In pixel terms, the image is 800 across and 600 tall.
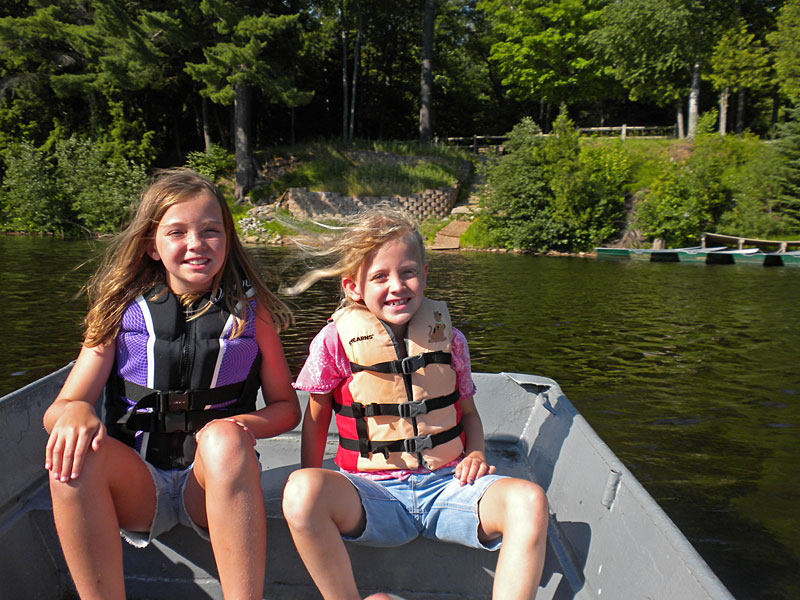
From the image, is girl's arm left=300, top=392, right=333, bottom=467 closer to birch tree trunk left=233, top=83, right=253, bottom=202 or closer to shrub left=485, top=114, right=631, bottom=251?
shrub left=485, top=114, right=631, bottom=251

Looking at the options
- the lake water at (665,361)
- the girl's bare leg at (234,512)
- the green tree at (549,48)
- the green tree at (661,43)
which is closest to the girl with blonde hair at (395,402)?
the girl's bare leg at (234,512)

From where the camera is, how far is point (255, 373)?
199cm

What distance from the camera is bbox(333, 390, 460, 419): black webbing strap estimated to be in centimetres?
192

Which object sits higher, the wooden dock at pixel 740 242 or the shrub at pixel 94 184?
the shrub at pixel 94 184

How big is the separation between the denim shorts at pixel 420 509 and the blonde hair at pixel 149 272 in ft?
2.09

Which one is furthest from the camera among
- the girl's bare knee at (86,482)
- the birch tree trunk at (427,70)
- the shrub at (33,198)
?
the birch tree trunk at (427,70)

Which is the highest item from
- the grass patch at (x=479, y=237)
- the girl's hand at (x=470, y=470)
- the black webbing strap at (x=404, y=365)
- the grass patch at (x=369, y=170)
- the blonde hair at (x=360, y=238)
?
the grass patch at (x=369, y=170)

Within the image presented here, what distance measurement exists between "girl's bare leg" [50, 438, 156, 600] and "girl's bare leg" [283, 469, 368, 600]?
420mm

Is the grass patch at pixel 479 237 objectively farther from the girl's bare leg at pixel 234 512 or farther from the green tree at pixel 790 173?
the girl's bare leg at pixel 234 512

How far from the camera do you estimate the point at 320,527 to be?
154 centimetres

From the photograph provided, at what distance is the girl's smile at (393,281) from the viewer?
195cm

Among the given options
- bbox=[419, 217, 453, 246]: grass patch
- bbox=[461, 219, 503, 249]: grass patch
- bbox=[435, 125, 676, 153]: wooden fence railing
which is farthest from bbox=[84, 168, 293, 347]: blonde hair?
bbox=[435, 125, 676, 153]: wooden fence railing

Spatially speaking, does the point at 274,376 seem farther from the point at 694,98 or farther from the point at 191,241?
the point at 694,98

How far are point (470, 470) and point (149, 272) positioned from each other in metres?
1.19
